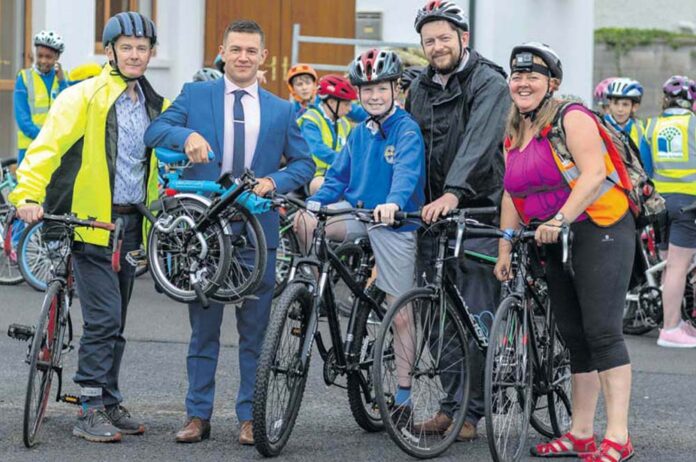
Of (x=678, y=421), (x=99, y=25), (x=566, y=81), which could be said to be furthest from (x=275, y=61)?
(x=678, y=421)

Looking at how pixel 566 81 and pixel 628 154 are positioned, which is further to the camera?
pixel 566 81

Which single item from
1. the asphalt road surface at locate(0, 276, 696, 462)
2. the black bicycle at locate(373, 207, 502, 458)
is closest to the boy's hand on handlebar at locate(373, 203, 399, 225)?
the black bicycle at locate(373, 207, 502, 458)

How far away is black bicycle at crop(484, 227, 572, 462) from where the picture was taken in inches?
271

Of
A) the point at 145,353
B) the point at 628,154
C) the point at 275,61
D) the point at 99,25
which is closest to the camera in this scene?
the point at 628,154

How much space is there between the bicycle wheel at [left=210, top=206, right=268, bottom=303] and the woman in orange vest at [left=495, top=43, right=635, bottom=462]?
1207 millimetres

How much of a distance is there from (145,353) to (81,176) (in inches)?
118

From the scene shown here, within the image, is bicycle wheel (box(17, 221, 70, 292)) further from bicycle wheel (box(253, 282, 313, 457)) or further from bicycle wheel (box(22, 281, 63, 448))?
bicycle wheel (box(253, 282, 313, 457))

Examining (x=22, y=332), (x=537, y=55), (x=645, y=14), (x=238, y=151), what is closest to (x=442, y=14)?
(x=537, y=55)

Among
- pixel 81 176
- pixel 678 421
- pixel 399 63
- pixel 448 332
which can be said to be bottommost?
pixel 678 421

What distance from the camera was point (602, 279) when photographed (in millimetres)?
6992

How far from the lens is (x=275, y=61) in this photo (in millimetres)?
18297

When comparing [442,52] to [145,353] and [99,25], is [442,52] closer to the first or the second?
[145,353]

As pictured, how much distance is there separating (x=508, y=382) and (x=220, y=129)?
1.86m

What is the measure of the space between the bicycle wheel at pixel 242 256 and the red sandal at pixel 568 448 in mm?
1648
